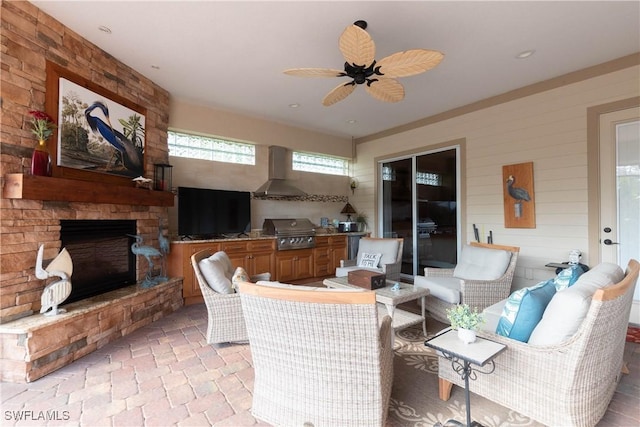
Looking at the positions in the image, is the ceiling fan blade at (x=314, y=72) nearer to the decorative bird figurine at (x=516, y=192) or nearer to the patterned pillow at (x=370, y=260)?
the patterned pillow at (x=370, y=260)

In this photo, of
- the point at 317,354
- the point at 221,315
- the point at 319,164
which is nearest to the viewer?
the point at 317,354

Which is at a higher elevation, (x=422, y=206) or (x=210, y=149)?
(x=210, y=149)

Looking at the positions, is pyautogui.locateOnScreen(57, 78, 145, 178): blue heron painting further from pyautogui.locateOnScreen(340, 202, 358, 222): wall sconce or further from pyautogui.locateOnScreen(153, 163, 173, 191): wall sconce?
pyautogui.locateOnScreen(340, 202, 358, 222): wall sconce

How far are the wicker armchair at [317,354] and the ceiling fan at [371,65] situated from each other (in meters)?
1.75

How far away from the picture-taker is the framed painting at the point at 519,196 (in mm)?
4000

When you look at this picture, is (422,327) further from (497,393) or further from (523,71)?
(523,71)

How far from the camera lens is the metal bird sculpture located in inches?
122

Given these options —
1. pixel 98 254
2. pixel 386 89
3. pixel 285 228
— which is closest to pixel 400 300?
pixel 386 89

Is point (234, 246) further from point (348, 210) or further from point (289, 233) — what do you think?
point (348, 210)

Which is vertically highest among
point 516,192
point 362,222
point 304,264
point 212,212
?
point 516,192

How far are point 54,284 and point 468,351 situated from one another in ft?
10.2

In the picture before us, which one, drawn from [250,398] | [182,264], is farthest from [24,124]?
[250,398]

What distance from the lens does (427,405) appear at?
196 centimetres

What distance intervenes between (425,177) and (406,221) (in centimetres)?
92
